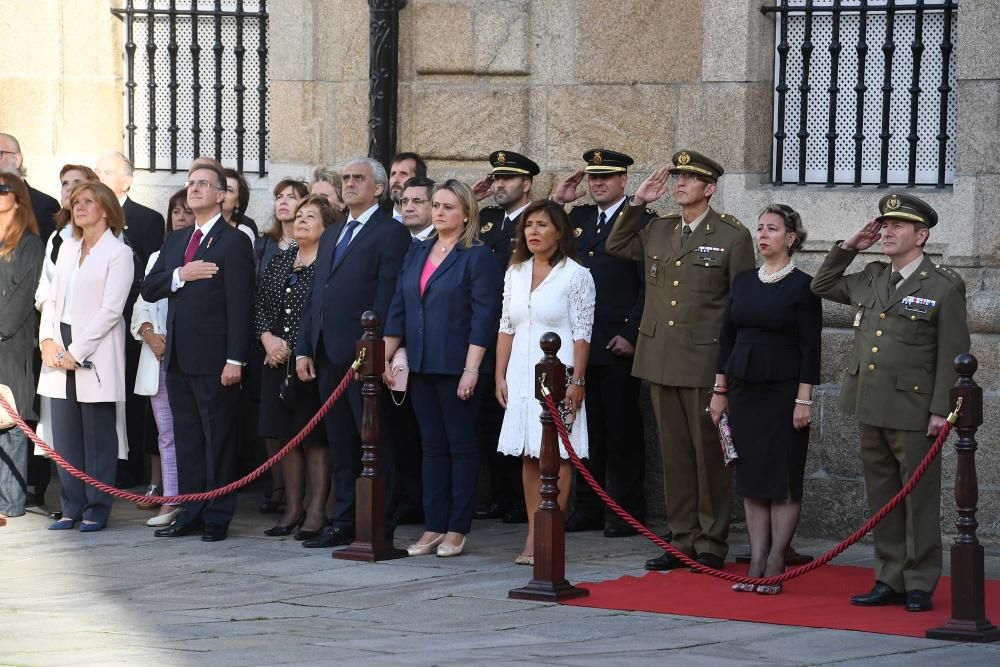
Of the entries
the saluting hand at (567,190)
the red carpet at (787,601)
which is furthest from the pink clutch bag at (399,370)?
the red carpet at (787,601)

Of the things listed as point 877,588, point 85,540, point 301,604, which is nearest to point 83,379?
point 85,540

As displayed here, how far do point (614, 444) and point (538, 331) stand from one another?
138 centimetres

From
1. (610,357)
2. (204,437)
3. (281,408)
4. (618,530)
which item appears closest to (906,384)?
(610,357)

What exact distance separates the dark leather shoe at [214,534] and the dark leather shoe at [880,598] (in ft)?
11.9

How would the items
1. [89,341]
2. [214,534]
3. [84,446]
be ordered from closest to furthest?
[214,534] → [89,341] → [84,446]

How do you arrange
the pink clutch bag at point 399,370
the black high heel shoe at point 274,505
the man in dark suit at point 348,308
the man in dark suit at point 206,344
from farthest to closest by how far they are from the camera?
the black high heel shoe at point 274,505 → the man in dark suit at point 206,344 → the man in dark suit at point 348,308 → the pink clutch bag at point 399,370

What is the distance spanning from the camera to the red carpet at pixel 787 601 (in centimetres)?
771

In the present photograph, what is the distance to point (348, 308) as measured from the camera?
9.80m

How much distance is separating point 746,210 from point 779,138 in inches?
21.5

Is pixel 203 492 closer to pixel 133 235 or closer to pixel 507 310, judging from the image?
pixel 507 310

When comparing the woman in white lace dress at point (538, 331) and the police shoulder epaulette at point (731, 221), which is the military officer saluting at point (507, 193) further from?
the police shoulder epaulette at point (731, 221)

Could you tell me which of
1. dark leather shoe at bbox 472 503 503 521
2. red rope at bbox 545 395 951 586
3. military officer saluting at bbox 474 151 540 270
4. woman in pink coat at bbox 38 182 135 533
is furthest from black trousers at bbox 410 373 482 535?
woman in pink coat at bbox 38 182 135 533

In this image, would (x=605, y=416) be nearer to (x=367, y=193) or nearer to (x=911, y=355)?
(x=367, y=193)

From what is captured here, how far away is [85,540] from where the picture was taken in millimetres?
10203
